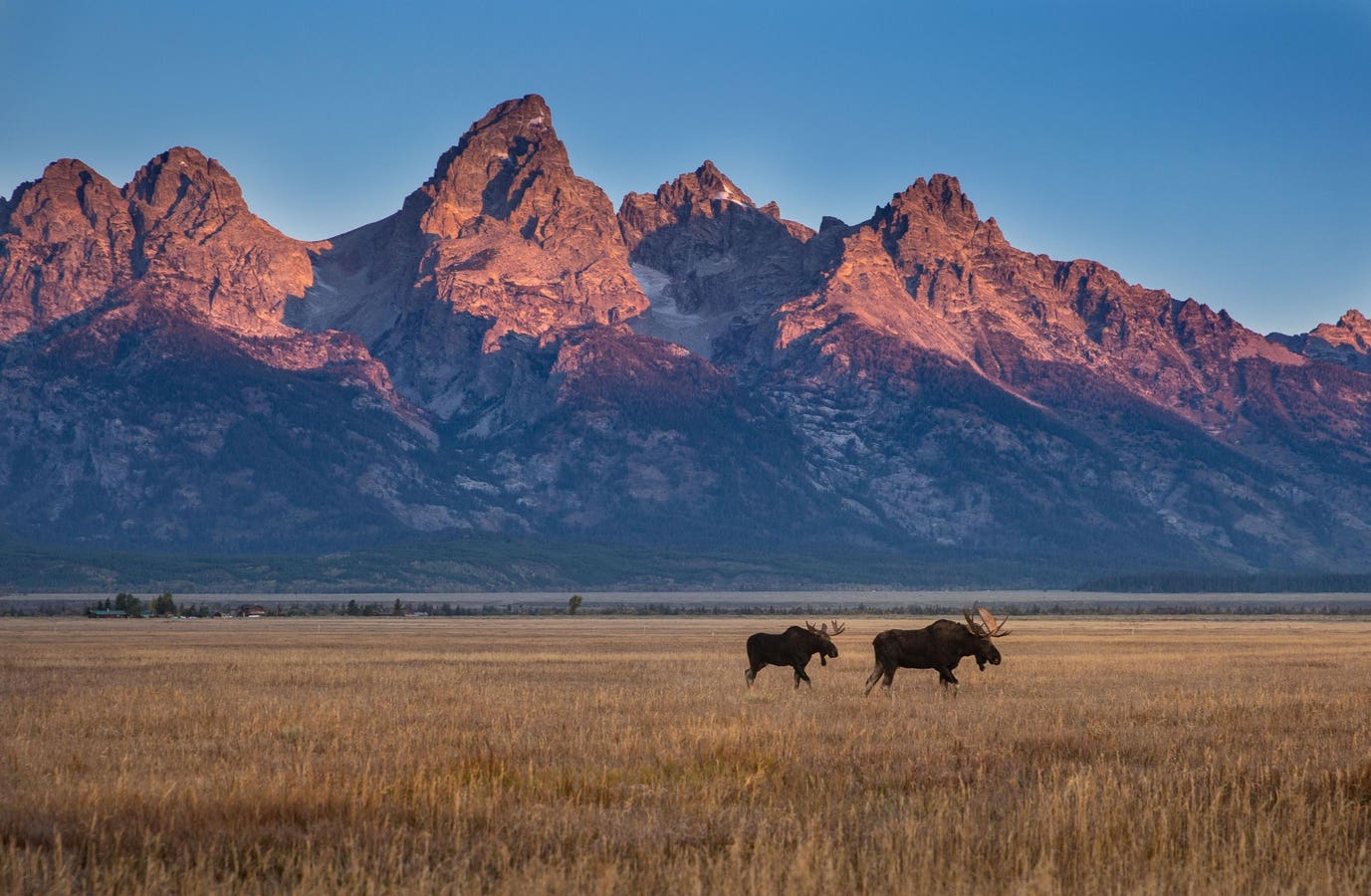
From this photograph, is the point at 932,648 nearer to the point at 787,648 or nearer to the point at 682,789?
the point at 787,648

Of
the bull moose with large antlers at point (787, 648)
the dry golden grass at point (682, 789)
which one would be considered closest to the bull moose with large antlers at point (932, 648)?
the dry golden grass at point (682, 789)

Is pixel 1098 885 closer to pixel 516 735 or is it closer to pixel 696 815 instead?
pixel 696 815

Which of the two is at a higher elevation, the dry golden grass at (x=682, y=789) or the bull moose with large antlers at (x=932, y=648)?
the bull moose with large antlers at (x=932, y=648)

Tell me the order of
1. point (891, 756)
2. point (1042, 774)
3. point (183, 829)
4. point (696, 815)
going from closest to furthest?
point (183, 829) → point (696, 815) → point (1042, 774) → point (891, 756)

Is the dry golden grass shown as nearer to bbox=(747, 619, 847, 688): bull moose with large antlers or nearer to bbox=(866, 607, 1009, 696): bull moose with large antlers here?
bbox=(866, 607, 1009, 696): bull moose with large antlers

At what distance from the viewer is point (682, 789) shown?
16.4m

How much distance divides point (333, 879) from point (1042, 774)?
9.70 metres

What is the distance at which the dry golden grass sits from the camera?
12430mm

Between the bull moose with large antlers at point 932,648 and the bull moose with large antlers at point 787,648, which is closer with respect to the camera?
the bull moose with large antlers at point 932,648

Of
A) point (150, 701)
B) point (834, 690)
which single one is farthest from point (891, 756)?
point (150, 701)

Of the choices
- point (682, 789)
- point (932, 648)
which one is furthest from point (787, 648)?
point (682, 789)

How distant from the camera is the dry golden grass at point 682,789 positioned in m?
12.4

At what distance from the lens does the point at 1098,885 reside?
12281 millimetres

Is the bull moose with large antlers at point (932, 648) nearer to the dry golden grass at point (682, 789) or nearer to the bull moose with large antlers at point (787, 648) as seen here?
the dry golden grass at point (682, 789)
